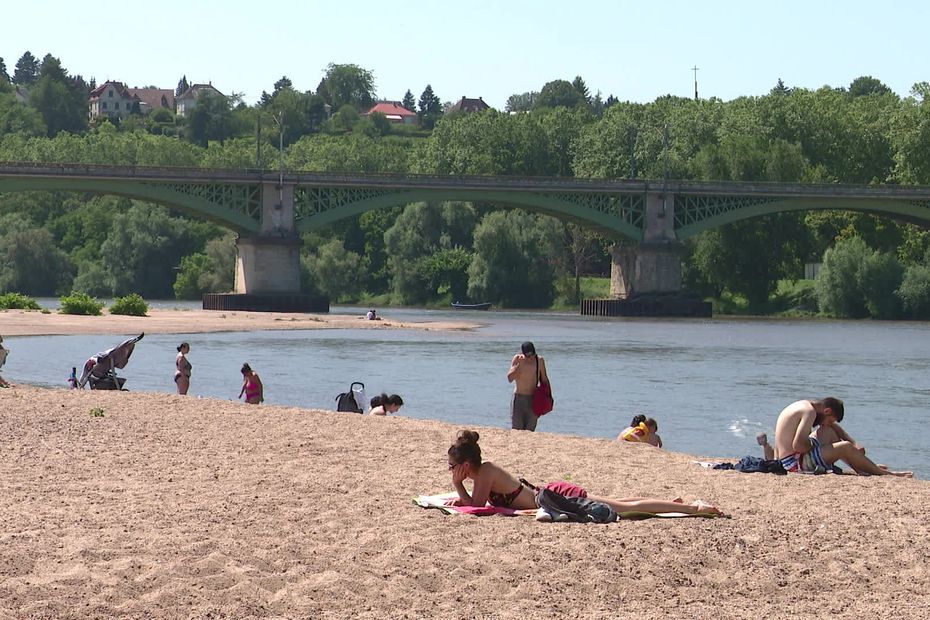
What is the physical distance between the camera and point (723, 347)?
6244 centimetres

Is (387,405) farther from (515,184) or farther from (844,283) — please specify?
(844,283)

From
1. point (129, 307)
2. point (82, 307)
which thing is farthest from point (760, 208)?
point (82, 307)

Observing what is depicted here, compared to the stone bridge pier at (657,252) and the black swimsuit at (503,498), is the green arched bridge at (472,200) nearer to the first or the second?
the stone bridge pier at (657,252)

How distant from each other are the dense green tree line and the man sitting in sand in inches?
2932

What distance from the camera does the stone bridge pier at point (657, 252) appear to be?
320ft

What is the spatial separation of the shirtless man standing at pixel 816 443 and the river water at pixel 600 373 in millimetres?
6464

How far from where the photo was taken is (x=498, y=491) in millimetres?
14375

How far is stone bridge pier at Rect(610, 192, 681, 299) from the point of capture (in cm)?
9744

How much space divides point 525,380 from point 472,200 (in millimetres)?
→ 72839

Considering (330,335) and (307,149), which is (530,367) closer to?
(330,335)

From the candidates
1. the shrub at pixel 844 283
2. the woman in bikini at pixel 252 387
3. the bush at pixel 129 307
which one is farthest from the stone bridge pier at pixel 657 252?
the woman in bikini at pixel 252 387

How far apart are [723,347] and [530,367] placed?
42661mm

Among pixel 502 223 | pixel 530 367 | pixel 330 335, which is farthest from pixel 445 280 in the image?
pixel 530 367

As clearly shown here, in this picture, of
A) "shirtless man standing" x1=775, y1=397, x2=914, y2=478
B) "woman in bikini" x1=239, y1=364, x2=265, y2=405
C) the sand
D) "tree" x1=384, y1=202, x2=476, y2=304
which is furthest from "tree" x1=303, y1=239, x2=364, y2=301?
"shirtless man standing" x1=775, y1=397, x2=914, y2=478
